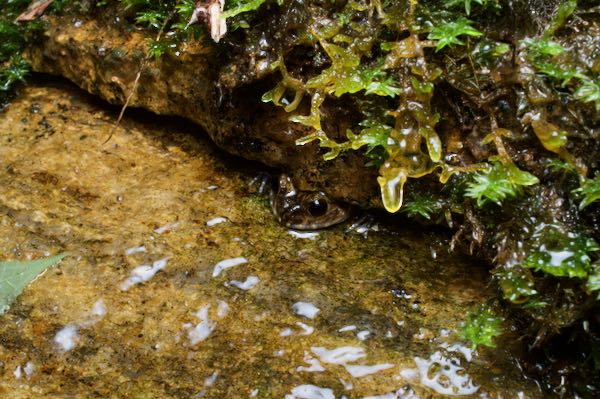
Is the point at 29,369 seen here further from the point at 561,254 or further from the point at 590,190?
the point at 590,190

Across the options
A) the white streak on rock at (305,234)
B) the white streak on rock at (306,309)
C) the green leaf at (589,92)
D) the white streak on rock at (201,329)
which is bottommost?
the white streak on rock at (201,329)

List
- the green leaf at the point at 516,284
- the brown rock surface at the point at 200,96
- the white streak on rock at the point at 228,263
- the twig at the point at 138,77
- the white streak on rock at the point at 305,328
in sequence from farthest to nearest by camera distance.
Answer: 1. the twig at the point at 138,77
2. the brown rock surface at the point at 200,96
3. the white streak on rock at the point at 228,263
4. the white streak on rock at the point at 305,328
5. the green leaf at the point at 516,284

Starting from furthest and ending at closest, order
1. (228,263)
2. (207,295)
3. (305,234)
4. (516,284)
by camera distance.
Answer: (305,234)
(228,263)
(207,295)
(516,284)

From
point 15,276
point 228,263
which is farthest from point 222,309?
point 15,276

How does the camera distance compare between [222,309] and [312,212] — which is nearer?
[222,309]

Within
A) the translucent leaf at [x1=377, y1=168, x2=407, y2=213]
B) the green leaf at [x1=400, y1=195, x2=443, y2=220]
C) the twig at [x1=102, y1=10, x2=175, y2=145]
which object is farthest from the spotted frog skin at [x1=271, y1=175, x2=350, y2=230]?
the twig at [x1=102, y1=10, x2=175, y2=145]

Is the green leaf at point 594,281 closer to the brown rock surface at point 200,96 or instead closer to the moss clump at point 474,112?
the moss clump at point 474,112

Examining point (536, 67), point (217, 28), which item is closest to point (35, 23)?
point (217, 28)

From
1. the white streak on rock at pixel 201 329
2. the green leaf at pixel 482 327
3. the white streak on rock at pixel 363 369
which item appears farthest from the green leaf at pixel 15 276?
the green leaf at pixel 482 327
